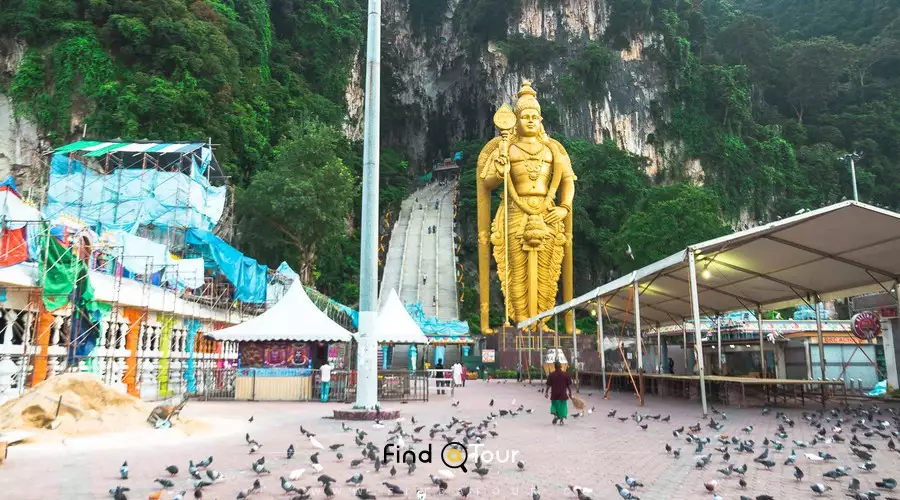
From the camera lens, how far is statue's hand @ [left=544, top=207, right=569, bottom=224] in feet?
90.4

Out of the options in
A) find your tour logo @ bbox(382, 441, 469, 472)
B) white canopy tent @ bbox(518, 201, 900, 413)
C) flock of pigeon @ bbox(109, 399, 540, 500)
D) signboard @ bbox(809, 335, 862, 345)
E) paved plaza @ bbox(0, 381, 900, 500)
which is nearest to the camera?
flock of pigeon @ bbox(109, 399, 540, 500)

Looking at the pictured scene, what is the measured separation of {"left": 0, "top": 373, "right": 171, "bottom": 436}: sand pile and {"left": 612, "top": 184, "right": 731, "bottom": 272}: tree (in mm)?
25572

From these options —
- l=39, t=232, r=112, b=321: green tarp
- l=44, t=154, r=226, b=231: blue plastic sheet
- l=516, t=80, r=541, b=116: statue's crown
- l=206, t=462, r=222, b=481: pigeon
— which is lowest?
l=206, t=462, r=222, b=481: pigeon

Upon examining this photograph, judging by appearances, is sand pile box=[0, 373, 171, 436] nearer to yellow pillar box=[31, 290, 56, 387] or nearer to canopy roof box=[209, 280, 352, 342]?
yellow pillar box=[31, 290, 56, 387]

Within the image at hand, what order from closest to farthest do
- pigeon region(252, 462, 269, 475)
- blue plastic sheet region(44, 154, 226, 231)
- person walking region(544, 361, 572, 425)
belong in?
pigeon region(252, 462, 269, 475) < person walking region(544, 361, 572, 425) < blue plastic sheet region(44, 154, 226, 231)

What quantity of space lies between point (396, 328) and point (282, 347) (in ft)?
9.30

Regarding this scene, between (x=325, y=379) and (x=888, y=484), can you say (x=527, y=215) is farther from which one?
(x=888, y=484)

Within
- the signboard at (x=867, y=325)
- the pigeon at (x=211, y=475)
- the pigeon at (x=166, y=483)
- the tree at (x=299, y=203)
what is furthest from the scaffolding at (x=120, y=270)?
the signboard at (x=867, y=325)

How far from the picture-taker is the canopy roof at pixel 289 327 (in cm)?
1447

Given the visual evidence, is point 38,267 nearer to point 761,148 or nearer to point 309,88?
point 309,88

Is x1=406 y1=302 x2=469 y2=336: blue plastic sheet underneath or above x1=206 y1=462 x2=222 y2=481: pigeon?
above

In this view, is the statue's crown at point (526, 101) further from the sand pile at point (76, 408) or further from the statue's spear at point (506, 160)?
the sand pile at point (76, 408)

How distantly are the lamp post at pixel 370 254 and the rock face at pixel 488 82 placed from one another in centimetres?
3298

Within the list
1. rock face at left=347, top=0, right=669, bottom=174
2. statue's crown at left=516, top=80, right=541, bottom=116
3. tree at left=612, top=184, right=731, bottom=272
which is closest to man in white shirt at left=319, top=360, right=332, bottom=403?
statue's crown at left=516, top=80, right=541, bottom=116
